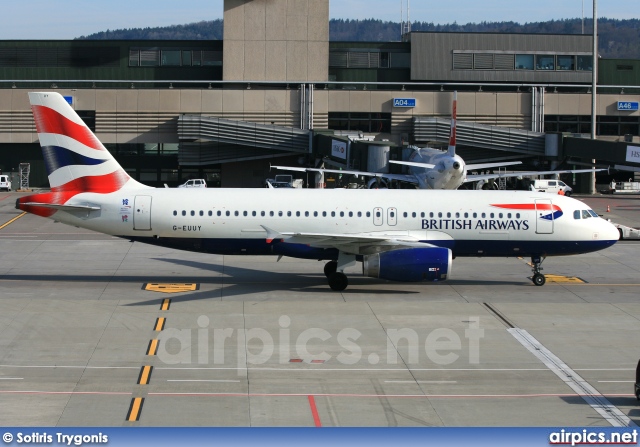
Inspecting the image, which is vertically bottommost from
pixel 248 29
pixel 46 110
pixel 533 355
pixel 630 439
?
pixel 533 355

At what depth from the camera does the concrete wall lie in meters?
83.8

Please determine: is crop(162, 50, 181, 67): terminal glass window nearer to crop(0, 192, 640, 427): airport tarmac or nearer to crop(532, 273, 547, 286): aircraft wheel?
crop(0, 192, 640, 427): airport tarmac

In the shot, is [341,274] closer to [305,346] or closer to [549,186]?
[305,346]

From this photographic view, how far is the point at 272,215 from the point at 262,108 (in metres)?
47.9

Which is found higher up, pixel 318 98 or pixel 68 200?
pixel 318 98

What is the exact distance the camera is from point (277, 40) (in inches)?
3310

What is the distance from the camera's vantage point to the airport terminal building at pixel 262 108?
3105 inches

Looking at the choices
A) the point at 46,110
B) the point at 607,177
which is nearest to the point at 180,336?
the point at 46,110

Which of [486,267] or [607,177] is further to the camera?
[607,177]

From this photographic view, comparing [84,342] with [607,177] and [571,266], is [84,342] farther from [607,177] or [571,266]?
[607,177]

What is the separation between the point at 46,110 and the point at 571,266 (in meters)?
24.1

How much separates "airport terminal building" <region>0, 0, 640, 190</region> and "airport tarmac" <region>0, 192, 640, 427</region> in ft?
128

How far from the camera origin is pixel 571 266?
40.9 meters

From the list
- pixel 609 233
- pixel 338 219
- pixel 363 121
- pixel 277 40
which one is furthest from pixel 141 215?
pixel 277 40
